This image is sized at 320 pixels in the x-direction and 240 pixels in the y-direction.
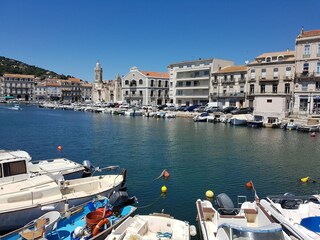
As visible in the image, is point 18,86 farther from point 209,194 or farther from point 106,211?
point 106,211

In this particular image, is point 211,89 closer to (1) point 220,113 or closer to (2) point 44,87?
(1) point 220,113

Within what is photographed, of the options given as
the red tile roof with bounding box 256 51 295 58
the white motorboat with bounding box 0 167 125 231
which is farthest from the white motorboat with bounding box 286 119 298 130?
the white motorboat with bounding box 0 167 125 231

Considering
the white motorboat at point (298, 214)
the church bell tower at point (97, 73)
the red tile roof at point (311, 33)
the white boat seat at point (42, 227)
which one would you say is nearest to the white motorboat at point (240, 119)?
the red tile roof at point (311, 33)

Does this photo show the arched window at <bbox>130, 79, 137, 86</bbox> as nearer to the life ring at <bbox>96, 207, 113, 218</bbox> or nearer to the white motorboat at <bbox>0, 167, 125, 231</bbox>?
the white motorboat at <bbox>0, 167, 125, 231</bbox>

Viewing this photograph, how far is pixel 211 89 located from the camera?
3108 inches

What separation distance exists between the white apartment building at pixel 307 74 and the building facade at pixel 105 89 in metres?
73.8

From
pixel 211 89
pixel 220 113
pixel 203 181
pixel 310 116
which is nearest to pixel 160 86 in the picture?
pixel 211 89

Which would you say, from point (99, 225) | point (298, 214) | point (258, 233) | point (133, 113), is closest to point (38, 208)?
point (99, 225)

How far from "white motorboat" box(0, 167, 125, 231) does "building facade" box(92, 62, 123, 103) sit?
101 meters

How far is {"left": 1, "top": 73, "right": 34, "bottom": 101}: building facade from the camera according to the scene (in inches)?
6097

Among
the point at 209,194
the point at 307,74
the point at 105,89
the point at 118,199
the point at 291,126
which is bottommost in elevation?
the point at 209,194

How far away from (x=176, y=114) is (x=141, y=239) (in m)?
66.4

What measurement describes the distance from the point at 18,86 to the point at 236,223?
6823 inches

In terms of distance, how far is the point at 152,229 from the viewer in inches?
423
